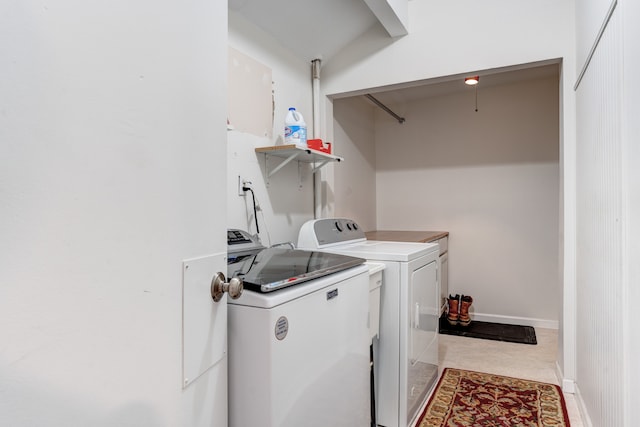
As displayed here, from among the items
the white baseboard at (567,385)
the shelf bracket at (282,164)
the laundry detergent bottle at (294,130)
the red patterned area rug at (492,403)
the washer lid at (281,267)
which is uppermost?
the laundry detergent bottle at (294,130)

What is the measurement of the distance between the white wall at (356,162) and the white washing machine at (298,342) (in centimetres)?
174

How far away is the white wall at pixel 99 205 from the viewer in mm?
485

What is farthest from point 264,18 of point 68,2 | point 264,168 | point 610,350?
point 610,350

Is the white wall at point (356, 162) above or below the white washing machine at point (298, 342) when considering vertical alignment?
above

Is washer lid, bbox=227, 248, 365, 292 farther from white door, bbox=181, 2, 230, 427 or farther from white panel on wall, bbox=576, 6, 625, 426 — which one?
white panel on wall, bbox=576, 6, 625, 426

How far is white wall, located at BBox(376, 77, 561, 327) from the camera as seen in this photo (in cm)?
355

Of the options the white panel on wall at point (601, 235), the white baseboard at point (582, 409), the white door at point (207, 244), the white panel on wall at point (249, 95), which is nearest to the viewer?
the white door at point (207, 244)

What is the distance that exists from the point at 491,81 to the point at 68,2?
12.3ft

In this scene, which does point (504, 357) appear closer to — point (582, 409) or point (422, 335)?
point (582, 409)

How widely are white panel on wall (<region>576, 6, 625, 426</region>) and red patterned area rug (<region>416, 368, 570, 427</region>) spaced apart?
22 cm

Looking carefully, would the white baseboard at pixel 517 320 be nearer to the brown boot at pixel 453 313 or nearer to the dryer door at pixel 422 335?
the brown boot at pixel 453 313

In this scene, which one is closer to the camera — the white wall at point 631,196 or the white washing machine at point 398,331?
the white wall at point 631,196

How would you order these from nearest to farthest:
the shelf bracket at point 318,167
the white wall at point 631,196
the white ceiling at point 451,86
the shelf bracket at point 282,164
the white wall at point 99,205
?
the white wall at point 99,205, the white wall at point 631,196, the shelf bracket at point 282,164, the shelf bracket at point 318,167, the white ceiling at point 451,86

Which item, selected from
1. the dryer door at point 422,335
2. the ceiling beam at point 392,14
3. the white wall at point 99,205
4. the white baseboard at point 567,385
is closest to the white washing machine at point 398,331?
the dryer door at point 422,335
